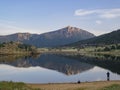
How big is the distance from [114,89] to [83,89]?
9131 mm

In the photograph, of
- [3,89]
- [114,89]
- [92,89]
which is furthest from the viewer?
[92,89]

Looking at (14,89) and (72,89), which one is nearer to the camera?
(14,89)

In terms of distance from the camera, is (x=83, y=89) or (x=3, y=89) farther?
(x=83, y=89)

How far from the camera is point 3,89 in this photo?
104 ft

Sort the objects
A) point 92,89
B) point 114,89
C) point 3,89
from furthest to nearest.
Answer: point 92,89, point 114,89, point 3,89

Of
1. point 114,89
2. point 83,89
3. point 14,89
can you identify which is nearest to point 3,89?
point 14,89

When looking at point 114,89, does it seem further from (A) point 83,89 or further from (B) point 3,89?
(B) point 3,89

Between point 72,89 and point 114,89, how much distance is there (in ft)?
38.0

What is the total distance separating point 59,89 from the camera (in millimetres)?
48562

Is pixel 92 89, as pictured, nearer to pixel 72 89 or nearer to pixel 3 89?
pixel 72 89

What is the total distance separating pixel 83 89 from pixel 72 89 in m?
2.56

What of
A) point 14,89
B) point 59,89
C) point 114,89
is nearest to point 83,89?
point 59,89

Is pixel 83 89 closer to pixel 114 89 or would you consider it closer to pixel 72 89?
pixel 72 89

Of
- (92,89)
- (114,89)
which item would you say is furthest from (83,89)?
(114,89)
